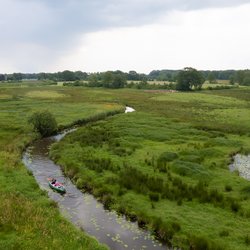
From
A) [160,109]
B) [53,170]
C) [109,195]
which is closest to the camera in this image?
[109,195]

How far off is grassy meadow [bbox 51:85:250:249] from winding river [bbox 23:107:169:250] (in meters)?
0.90

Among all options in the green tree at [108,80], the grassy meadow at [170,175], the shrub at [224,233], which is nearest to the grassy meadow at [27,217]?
the grassy meadow at [170,175]

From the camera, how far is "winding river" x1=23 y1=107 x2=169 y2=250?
25.2 m

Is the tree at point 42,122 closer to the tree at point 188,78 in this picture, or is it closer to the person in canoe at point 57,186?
the person in canoe at point 57,186

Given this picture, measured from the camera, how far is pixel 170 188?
33.7 meters

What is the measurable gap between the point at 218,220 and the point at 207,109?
73.7 meters

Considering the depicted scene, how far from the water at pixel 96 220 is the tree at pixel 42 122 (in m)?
20.7

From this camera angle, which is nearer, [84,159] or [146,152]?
[84,159]

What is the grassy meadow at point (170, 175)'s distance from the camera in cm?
2655

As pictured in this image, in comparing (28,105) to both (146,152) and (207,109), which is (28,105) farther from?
(146,152)

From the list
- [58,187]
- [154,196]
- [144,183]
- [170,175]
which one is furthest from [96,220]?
[170,175]

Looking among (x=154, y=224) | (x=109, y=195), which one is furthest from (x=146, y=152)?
(x=154, y=224)

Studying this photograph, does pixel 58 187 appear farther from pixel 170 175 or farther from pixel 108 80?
pixel 108 80

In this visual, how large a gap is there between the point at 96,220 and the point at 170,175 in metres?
11.7
